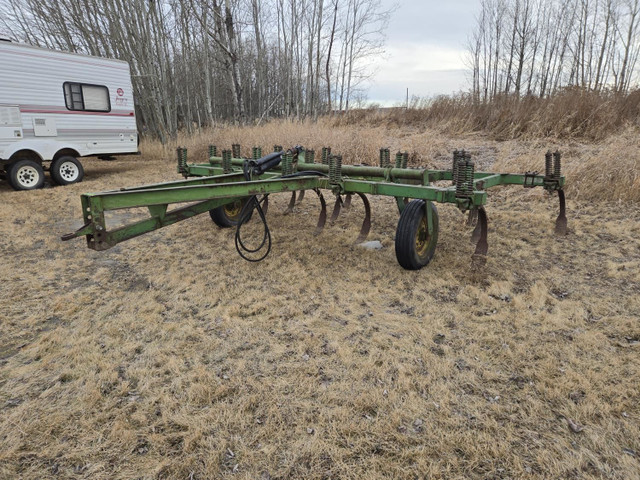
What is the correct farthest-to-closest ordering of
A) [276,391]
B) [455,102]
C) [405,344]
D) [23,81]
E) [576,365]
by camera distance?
[455,102], [23,81], [405,344], [576,365], [276,391]

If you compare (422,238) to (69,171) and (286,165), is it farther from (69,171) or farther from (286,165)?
(69,171)

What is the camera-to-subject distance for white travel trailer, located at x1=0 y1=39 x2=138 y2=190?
8570mm

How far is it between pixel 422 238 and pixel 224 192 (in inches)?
82.4

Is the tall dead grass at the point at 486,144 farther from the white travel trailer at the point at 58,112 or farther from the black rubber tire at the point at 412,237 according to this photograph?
the black rubber tire at the point at 412,237

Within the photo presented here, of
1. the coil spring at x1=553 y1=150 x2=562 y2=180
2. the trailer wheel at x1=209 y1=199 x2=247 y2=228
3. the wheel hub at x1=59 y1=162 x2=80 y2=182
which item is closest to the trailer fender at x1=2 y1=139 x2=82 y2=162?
the wheel hub at x1=59 y1=162 x2=80 y2=182

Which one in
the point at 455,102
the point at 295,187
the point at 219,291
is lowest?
the point at 219,291

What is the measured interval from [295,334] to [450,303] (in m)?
1.34

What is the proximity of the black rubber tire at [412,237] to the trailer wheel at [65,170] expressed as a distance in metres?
8.85

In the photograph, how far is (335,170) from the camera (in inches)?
159

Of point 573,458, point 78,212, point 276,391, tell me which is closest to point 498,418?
point 573,458

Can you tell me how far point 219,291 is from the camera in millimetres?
3598

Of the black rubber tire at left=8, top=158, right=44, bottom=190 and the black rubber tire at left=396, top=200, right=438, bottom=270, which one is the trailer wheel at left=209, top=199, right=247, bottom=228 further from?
the black rubber tire at left=8, top=158, right=44, bottom=190

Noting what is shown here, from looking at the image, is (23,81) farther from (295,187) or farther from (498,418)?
(498,418)

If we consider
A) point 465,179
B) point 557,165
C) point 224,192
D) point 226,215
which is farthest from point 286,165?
point 557,165
